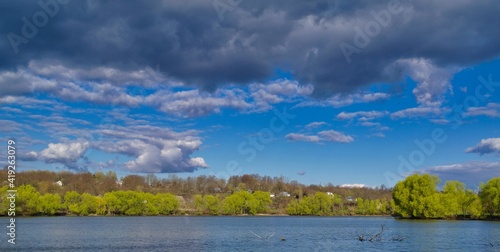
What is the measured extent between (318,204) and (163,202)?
6352cm

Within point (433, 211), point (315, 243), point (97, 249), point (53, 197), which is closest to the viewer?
point (97, 249)

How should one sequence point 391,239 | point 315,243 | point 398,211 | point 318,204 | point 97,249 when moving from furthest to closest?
point 318,204 → point 398,211 → point 391,239 → point 315,243 → point 97,249

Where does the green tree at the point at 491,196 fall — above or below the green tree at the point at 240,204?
above

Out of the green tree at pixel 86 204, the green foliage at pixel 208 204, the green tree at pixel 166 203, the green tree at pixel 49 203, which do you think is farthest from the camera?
the green foliage at pixel 208 204

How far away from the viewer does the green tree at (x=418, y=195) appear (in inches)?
4978

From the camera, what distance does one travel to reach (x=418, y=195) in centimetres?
12912

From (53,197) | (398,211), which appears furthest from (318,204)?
(53,197)

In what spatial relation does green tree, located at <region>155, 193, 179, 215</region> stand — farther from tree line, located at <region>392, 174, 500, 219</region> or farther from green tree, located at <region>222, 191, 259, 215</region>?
tree line, located at <region>392, 174, 500, 219</region>

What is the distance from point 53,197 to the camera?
15675 centimetres

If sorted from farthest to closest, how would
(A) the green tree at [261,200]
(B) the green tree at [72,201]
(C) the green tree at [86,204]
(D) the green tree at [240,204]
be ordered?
(A) the green tree at [261,200]
(D) the green tree at [240,204]
(C) the green tree at [86,204]
(B) the green tree at [72,201]

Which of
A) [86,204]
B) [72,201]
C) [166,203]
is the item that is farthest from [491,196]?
[72,201]

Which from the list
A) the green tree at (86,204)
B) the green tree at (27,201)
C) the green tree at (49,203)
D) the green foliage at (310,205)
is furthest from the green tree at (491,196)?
the green tree at (27,201)

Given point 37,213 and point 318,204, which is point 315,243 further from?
point 318,204

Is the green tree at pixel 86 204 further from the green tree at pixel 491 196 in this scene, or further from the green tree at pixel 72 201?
the green tree at pixel 491 196
